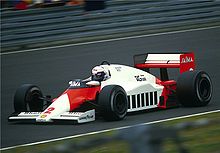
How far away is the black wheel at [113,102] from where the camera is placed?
9406 mm

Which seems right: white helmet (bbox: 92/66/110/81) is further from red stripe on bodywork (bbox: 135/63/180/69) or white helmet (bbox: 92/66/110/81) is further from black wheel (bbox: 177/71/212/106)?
red stripe on bodywork (bbox: 135/63/180/69)

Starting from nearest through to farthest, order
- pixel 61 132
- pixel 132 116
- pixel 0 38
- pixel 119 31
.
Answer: pixel 61 132 → pixel 132 116 → pixel 0 38 → pixel 119 31

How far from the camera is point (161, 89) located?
10.6 meters

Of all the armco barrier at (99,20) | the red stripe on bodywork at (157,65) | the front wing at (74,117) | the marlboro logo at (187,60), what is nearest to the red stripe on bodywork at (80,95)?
the front wing at (74,117)

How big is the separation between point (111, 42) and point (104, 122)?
9617mm

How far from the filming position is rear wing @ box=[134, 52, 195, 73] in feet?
36.6

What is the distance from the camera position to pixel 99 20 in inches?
759

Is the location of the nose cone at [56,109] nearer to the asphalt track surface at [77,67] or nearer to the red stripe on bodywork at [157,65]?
the asphalt track surface at [77,67]

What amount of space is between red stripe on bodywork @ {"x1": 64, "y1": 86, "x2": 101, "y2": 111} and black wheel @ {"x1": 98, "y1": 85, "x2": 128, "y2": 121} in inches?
12.5

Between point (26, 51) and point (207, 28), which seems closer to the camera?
point (26, 51)

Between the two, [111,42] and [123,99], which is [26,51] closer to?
[111,42]

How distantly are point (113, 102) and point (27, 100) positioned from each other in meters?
1.51

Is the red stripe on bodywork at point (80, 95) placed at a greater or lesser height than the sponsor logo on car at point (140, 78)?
lesser

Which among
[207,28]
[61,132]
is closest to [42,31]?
[207,28]
